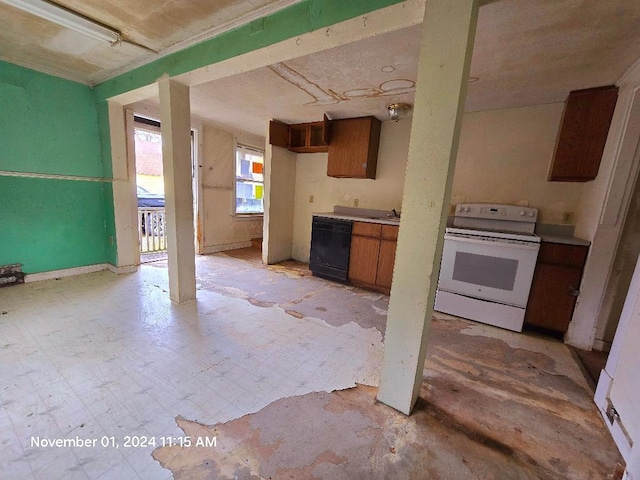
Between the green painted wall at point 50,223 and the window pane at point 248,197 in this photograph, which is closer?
the green painted wall at point 50,223

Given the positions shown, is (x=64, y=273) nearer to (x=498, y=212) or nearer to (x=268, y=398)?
(x=268, y=398)

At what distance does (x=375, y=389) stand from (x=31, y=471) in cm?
162

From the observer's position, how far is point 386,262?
10.5 feet

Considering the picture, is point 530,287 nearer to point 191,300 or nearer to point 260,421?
point 260,421

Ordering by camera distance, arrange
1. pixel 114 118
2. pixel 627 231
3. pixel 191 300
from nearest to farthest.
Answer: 1. pixel 627 231
2. pixel 191 300
3. pixel 114 118

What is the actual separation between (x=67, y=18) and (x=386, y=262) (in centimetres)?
348

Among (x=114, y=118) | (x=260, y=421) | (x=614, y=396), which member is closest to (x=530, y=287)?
(x=614, y=396)

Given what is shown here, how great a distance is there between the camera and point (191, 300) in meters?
2.68

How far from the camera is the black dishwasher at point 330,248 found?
138 inches

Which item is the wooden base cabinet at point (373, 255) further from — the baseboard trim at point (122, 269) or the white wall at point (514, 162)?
the baseboard trim at point (122, 269)

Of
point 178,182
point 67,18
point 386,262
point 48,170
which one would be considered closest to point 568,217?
point 386,262

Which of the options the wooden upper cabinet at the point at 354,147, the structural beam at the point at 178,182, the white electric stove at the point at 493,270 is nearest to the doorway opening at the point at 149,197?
the structural beam at the point at 178,182

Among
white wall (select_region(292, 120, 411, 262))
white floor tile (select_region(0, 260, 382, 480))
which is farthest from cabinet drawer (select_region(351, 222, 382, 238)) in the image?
white floor tile (select_region(0, 260, 382, 480))

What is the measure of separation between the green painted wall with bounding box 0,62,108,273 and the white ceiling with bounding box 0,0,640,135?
0.88 ft
